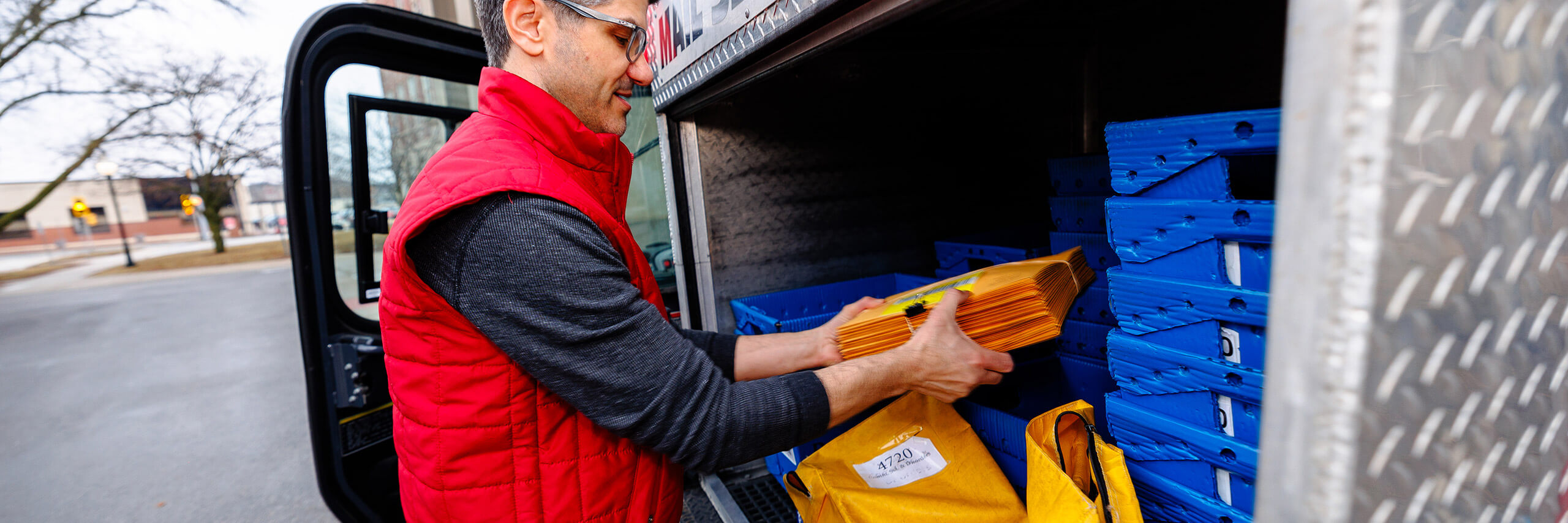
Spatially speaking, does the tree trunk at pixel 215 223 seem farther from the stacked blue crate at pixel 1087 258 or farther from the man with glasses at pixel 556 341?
the stacked blue crate at pixel 1087 258

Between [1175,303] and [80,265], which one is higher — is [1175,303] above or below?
above

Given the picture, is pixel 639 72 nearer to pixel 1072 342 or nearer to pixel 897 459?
pixel 897 459

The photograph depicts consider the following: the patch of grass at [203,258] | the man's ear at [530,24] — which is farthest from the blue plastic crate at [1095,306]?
the patch of grass at [203,258]

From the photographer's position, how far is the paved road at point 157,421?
167 inches

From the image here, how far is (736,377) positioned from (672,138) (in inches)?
52.7

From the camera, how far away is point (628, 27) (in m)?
1.39

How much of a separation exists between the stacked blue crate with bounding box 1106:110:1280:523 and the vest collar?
3.59 feet

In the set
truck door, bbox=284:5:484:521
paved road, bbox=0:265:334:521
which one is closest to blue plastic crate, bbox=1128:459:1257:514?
truck door, bbox=284:5:484:521

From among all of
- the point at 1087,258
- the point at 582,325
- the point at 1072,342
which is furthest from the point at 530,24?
the point at 1072,342

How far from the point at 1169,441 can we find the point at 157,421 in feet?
24.7

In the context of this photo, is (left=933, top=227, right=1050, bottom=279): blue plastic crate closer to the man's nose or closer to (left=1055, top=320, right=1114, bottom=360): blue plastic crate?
(left=1055, top=320, right=1114, bottom=360): blue plastic crate

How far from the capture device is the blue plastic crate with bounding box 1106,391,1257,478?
4.18ft

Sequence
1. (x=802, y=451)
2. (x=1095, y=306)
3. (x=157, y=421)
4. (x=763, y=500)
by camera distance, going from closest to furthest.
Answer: (x=1095, y=306), (x=802, y=451), (x=763, y=500), (x=157, y=421)

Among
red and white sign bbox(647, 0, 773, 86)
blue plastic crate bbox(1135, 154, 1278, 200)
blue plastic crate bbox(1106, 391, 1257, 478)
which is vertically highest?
red and white sign bbox(647, 0, 773, 86)
